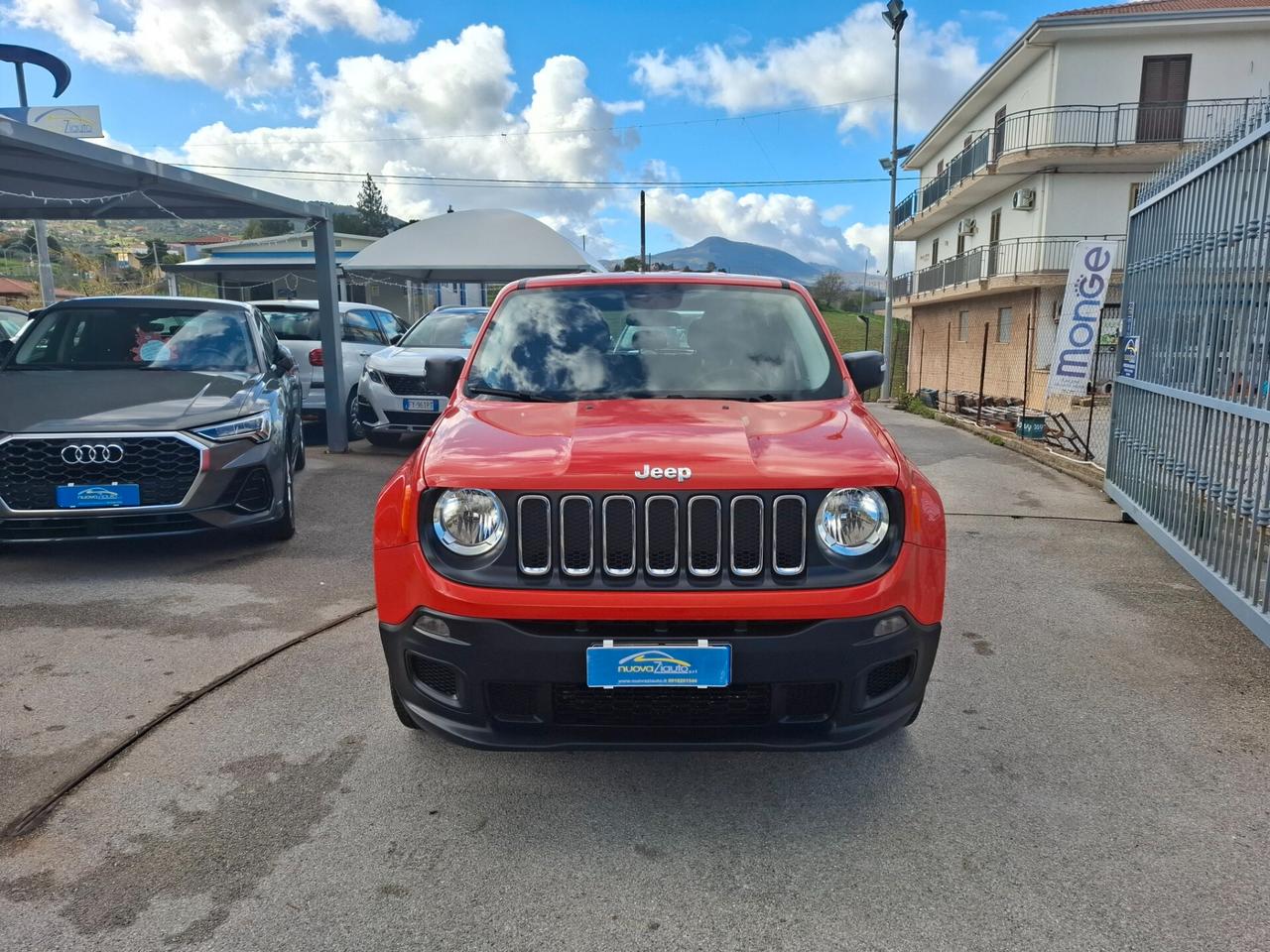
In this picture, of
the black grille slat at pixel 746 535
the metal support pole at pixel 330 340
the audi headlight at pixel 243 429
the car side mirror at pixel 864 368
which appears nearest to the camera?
the black grille slat at pixel 746 535

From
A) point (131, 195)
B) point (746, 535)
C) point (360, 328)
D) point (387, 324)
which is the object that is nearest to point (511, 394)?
point (746, 535)

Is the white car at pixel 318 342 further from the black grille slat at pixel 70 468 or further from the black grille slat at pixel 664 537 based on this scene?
the black grille slat at pixel 664 537

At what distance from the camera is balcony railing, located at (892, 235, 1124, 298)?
81.3ft

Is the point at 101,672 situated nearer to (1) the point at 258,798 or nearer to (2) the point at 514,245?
(1) the point at 258,798

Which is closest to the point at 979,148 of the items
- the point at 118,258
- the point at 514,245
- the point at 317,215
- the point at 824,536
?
the point at 514,245

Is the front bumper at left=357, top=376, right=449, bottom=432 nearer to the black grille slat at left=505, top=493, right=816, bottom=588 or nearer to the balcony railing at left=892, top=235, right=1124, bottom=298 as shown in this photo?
the black grille slat at left=505, top=493, right=816, bottom=588

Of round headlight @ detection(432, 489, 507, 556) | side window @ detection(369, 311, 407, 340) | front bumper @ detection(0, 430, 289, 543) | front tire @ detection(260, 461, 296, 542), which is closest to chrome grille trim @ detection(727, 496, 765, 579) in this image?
round headlight @ detection(432, 489, 507, 556)

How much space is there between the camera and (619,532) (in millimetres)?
2566

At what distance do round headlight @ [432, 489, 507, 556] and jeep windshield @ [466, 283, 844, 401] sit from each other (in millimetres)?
855

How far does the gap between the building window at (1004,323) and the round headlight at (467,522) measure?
91.5 ft

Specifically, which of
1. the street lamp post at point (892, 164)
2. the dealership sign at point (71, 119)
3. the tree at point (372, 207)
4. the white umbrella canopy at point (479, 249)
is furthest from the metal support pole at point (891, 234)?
the tree at point (372, 207)

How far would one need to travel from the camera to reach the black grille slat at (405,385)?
9.33 meters

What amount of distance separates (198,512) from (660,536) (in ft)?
12.3

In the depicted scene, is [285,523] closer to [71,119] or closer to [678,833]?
[678,833]
